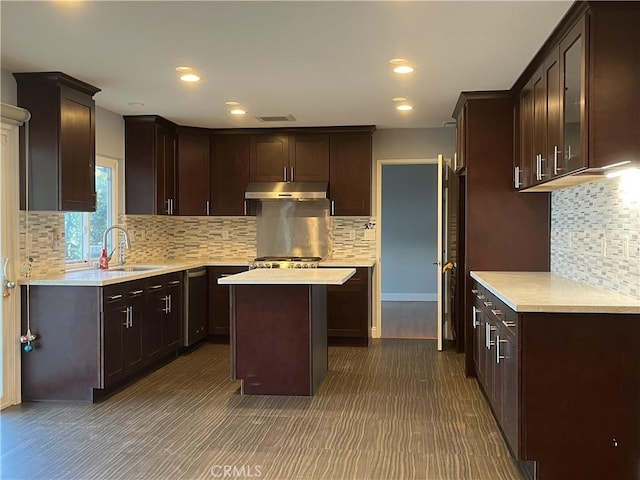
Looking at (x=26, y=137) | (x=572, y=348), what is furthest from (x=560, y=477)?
(x=26, y=137)

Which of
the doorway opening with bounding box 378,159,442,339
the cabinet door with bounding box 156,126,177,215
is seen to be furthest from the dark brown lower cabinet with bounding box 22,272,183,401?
the doorway opening with bounding box 378,159,442,339

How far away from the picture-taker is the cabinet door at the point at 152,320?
4.99 meters

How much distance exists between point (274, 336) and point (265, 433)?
893 millimetres

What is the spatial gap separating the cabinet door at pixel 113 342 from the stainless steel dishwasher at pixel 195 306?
1357mm

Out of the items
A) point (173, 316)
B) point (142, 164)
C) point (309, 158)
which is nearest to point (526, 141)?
point (309, 158)

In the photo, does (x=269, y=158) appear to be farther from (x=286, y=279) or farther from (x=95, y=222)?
(x=286, y=279)

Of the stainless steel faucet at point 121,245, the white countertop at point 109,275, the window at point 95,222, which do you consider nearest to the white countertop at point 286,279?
the white countertop at point 109,275

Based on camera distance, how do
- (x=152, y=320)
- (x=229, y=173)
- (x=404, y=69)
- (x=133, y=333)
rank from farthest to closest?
(x=229, y=173) < (x=152, y=320) < (x=133, y=333) < (x=404, y=69)

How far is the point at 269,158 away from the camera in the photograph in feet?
22.1

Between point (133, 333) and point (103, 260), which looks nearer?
point (133, 333)

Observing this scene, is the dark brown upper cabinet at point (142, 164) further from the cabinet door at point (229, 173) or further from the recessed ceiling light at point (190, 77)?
the recessed ceiling light at point (190, 77)

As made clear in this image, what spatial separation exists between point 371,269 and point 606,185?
3.20m

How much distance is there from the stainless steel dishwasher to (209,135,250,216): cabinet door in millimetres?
820

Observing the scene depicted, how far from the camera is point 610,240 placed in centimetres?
342
